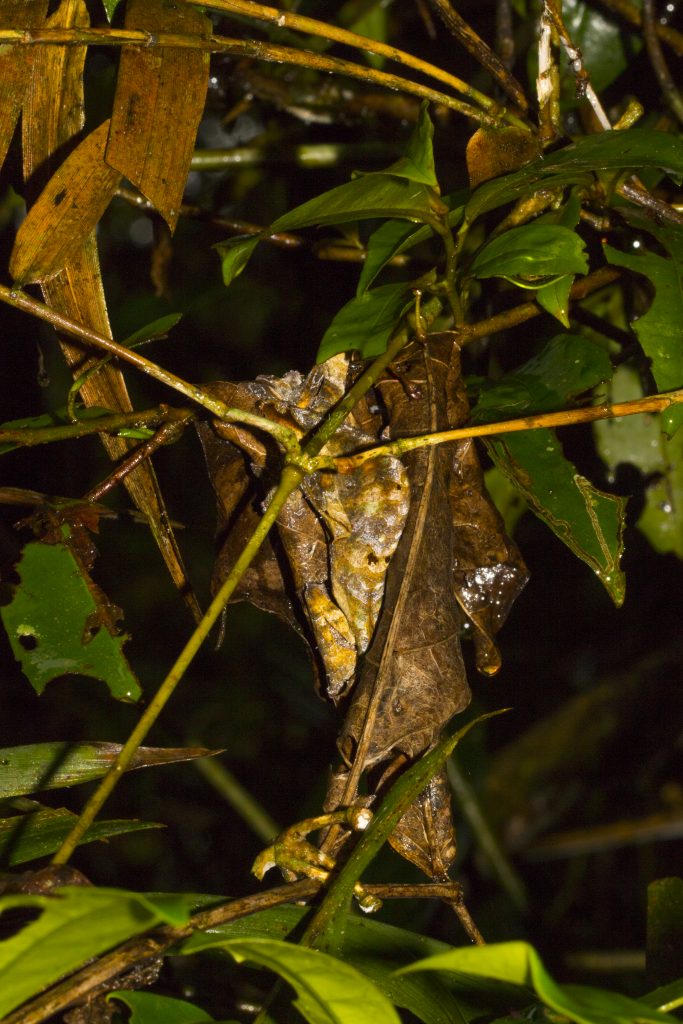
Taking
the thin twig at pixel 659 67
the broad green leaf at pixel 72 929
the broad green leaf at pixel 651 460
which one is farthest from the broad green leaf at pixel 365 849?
the thin twig at pixel 659 67

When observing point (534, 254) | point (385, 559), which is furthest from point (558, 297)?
point (385, 559)

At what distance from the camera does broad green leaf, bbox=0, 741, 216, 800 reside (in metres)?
0.82

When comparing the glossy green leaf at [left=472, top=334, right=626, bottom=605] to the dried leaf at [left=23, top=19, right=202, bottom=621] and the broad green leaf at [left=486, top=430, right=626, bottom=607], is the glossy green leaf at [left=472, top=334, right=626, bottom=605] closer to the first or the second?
the broad green leaf at [left=486, top=430, right=626, bottom=607]

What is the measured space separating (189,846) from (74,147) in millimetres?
1685

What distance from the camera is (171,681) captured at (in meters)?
0.68

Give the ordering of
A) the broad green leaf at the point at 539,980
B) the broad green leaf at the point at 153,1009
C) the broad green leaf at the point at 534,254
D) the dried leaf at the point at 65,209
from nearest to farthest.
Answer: the broad green leaf at the point at 539,980
the broad green leaf at the point at 153,1009
the broad green leaf at the point at 534,254
the dried leaf at the point at 65,209

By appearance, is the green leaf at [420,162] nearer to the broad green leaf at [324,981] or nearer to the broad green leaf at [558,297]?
the broad green leaf at [558,297]

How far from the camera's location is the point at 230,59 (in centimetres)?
144

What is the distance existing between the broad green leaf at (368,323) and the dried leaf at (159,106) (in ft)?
0.59

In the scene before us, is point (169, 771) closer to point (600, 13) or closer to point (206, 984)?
point (206, 984)

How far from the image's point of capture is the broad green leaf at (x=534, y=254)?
0.74 meters

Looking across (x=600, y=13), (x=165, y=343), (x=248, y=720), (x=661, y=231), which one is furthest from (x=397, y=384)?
(x=248, y=720)

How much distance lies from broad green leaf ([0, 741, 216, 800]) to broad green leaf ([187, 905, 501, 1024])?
0.16 m

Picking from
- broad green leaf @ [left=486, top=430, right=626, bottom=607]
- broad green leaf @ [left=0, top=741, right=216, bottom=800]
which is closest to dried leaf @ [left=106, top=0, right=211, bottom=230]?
broad green leaf @ [left=486, top=430, right=626, bottom=607]
